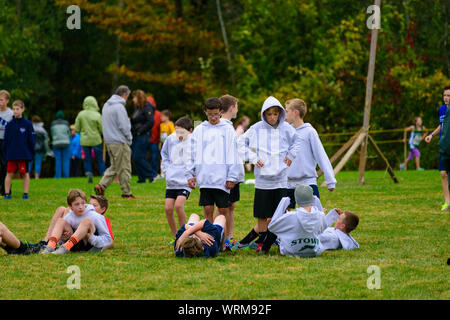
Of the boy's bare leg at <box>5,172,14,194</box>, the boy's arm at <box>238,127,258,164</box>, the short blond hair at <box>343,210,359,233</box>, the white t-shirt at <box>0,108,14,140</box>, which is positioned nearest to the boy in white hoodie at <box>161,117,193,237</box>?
the boy's arm at <box>238,127,258,164</box>

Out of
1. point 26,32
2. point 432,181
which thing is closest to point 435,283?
point 432,181

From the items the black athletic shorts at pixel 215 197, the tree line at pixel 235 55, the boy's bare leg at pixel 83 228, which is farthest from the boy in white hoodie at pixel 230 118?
the tree line at pixel 235 55

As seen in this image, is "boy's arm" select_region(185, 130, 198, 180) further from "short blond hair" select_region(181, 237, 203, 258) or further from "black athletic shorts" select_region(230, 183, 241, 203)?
A: "short blond hair" select_region(181, 237, 203, 258)

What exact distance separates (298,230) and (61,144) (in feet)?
59.3

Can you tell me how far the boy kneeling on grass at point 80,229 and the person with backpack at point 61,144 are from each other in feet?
54.4

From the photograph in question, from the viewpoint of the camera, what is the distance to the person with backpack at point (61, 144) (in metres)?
25.8

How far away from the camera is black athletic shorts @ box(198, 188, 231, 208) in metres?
9.35

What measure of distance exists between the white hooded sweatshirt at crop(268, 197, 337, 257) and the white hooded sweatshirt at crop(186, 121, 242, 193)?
0.76 meters

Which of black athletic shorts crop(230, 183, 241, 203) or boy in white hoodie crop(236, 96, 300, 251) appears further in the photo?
black athletic shorts crop(230, 183, 241, 203)

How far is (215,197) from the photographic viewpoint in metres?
9.39

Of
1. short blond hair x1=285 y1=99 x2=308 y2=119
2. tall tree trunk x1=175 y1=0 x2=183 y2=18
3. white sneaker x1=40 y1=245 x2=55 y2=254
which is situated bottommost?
white sneaker x1=40 y1=245 x2=55 y2=254

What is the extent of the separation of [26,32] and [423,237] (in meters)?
31.6

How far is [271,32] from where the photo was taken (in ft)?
139

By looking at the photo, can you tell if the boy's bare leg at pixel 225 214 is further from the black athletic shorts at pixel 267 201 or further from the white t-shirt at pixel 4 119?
the white t-shirt at pixel 4 119
